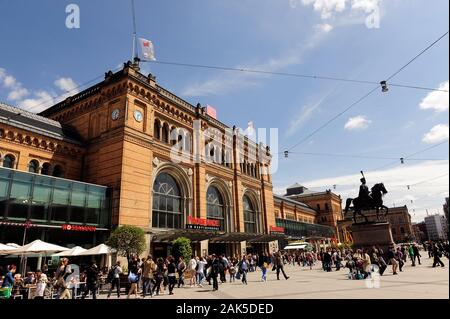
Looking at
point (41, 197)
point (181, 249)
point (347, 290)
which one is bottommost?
point (347, 290)

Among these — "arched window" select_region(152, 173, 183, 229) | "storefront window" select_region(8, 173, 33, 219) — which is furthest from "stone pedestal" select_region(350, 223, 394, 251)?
"storefront window" select_region(8, 173, 33, 219)

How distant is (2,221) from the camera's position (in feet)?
58.6

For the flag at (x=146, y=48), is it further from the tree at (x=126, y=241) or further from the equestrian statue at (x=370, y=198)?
the equestrian statue at (x=370, y=198)

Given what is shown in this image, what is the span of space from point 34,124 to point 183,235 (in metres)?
15.6

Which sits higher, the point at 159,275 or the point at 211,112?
the point at 211,112

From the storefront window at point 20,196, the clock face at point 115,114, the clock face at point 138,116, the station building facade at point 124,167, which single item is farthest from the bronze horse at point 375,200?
the storefront window at point 20,196

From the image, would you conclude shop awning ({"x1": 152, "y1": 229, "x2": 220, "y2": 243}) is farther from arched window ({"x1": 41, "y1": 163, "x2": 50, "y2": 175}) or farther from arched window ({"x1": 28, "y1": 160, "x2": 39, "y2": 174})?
arched window ({"x1": 28, "y1": 160, "x2": 39, "y2": 174})

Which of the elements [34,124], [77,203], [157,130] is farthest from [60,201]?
[157,130]

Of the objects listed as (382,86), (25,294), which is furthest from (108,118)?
(382,86)

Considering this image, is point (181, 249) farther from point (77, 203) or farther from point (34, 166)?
point (34, 166)

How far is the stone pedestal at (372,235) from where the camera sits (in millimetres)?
21125

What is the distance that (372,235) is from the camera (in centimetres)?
2161

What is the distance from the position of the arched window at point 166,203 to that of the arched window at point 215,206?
510 centimetres

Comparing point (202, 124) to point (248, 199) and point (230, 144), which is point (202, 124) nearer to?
point (230, 144)
